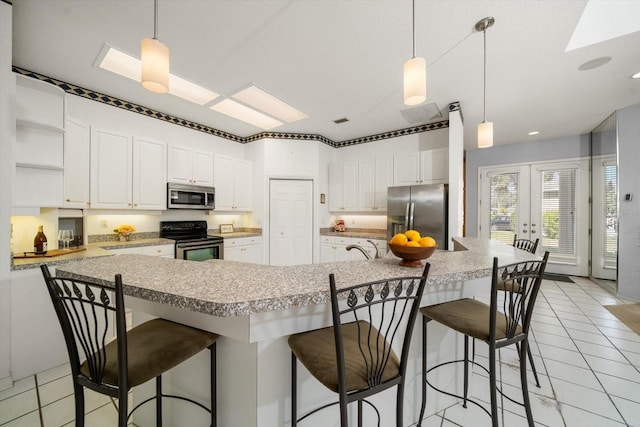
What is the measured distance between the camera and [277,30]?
2131 millimetres

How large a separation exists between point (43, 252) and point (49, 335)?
0.77 metres

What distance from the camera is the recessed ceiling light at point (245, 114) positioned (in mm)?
3746

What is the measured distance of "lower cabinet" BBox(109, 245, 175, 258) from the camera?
9.89ft

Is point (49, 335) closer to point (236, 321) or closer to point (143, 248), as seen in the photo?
point (143, 248)

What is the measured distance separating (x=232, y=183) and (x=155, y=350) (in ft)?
12.7

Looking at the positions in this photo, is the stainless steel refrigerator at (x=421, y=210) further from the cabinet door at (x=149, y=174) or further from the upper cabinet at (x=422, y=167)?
the cabinet door at (x=149, y=174)

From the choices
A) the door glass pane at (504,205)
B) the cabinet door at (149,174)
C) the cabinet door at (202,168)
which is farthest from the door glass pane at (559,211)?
the cabinet door at (149,174)

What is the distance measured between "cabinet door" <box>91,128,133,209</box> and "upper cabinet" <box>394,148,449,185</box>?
4.02 meters

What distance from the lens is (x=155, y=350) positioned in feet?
3.24

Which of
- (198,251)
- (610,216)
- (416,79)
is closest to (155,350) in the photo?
(416,79)

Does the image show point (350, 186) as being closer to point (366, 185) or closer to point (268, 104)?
point (366, 185)

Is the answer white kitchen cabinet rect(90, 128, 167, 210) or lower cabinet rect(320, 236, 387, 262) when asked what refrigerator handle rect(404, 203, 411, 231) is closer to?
lower cabinet rect(320, 236, 387, 262)

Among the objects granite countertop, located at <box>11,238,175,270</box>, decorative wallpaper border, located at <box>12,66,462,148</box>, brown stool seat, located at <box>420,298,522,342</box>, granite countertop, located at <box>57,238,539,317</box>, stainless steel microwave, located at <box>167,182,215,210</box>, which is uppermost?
decorative wallpaper border, located at <box>12,66,462,148</box>

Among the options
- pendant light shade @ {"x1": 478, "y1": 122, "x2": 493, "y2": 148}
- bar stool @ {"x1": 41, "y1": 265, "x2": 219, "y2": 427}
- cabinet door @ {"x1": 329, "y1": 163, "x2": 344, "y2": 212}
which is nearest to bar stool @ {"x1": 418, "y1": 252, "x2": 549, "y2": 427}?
bar stool @ {"x1": 41, "y1": 265, "x2": 219, "y2": 427}
